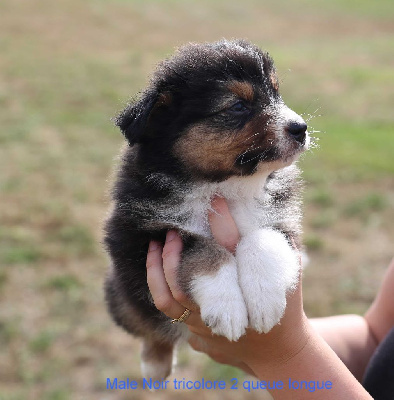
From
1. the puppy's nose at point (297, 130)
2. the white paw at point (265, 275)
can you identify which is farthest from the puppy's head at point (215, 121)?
the white paw at point (265, 275)

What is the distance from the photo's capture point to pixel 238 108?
Result: 3.00 meters

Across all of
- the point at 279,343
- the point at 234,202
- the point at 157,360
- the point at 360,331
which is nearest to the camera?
the point at 279,343

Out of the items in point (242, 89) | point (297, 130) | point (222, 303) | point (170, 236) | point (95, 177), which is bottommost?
point (95, 177)

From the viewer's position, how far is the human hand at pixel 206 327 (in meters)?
2.67

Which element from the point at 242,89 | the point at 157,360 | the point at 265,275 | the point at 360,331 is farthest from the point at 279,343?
the point at 157,360

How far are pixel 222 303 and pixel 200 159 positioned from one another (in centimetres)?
85

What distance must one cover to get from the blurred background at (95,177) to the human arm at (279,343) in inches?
44.1

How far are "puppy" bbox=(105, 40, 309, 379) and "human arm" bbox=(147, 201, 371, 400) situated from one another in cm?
11

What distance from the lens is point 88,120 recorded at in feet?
41.0

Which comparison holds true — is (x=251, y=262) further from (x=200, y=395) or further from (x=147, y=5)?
(x=147, y=5)

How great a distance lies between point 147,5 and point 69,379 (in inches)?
942

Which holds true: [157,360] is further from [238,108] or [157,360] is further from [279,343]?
[238,108]

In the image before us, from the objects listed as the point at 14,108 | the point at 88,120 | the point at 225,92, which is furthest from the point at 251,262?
the point at 14,108

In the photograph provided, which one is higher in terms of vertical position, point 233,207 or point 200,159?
point 200,159
